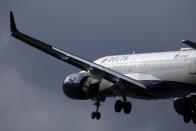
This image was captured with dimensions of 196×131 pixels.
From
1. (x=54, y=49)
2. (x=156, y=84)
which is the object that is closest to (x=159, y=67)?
(x=156, y=84)

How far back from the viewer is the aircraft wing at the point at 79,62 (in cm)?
10716

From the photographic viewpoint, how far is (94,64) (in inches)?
4375

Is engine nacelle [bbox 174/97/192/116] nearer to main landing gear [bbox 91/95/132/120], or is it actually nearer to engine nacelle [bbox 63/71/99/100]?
main landing gear [bbox 91/95/132/120]

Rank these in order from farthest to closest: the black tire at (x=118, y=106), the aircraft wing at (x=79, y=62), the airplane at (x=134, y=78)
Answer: the black tire at (x=118, y=106) < the airplane at (x=134, y=78) < the aircraft wing at (x=79, y=62)

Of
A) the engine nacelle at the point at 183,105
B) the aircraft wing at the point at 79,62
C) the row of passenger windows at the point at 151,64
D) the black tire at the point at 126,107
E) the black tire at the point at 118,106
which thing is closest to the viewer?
the aircraft wing at the point at 79,62

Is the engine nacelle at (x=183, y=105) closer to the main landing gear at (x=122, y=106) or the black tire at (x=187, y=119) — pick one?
the black tire at (x=187, y=119)

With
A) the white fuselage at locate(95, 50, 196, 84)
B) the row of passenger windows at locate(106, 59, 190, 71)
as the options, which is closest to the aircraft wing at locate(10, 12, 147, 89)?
the white fuselage at locate(95, 50, 196, 84)

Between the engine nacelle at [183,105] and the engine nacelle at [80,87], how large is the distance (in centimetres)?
892

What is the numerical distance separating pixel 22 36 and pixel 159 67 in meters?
13.0

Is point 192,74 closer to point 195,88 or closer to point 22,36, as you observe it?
point 195,88

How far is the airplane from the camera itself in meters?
111

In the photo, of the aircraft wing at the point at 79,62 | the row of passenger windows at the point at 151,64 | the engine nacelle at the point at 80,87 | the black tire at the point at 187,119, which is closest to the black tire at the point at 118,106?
the aircraft wing at the point at 79,62

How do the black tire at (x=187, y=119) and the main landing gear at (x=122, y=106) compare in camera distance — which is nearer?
the main landing gear at (x=122, y=106)

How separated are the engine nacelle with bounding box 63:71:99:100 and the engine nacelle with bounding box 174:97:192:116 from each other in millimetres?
8916
